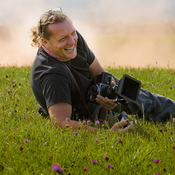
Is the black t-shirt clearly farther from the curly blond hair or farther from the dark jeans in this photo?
the dark jeans

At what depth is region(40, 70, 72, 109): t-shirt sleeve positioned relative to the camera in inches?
120

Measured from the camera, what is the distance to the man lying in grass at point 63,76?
121 inches

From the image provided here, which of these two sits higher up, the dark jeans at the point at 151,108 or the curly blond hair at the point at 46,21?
the curly blond hair at the point at 46,21

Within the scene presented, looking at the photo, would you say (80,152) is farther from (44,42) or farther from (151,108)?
(151,108)

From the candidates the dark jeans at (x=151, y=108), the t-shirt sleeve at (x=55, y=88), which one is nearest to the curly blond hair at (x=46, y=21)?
the t-shirt sleeve at (x=55, y=88)

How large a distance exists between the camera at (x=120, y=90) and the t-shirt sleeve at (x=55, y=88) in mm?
459

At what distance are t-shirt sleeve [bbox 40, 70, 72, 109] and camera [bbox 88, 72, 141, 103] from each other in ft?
1.50

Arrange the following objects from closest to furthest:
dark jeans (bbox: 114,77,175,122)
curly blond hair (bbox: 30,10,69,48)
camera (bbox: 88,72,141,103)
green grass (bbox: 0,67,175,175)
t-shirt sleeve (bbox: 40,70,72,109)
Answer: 1. green grass (bbox: 0,67,175,175)
2. t-shirt sleeve (bbox: 40,70,72,109)
3. camera (bbox: 88,72,141,103)
4. curly blond hair (bbox: 30,10,69,48)
5. dark jeans (bbox: 114,77,175,122)

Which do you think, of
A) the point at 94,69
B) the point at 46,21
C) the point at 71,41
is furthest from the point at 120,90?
the point at 46,21

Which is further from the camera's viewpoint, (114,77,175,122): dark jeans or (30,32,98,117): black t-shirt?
(114,77,175,122): dark jeans

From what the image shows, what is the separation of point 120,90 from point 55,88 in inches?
31.5

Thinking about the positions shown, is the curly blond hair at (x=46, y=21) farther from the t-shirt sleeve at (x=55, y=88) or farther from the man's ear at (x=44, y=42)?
the t-shirt sleeve at (x=55, y=88)

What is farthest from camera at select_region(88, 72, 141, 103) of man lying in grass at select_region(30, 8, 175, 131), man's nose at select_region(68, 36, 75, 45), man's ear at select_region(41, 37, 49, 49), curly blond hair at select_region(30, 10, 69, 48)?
curly blond hair at select_region(30, 10, 69, 48)

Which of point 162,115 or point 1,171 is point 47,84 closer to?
point 1,171
